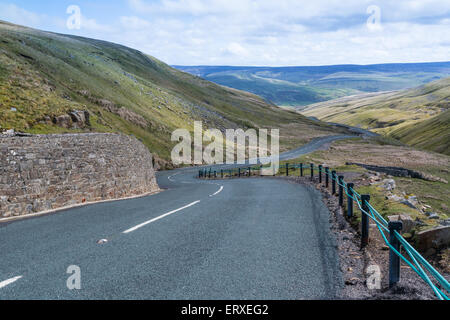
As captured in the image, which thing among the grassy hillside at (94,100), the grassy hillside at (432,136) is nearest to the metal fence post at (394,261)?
the grassy hillside at (94,100)

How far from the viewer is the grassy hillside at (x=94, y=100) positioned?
91.9ft

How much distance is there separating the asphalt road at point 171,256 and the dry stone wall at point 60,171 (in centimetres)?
265

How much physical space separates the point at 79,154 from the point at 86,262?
1091 cm

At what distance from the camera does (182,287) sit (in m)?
5.07

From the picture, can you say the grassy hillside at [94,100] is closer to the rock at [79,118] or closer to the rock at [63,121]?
the rock at [63,121]

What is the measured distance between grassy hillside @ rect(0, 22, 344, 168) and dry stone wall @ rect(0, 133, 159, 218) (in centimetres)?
760

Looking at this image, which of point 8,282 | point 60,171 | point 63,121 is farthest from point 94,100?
point 8,282

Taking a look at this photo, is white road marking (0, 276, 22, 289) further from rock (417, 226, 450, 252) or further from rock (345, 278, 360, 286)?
rock (417, 226, 450, 252)

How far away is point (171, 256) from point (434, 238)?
543 cm

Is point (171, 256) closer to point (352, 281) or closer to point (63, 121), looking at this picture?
point (352, 281)

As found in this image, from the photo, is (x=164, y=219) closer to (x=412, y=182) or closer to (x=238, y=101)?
(x=412, y=182)

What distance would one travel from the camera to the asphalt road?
4.98 metres

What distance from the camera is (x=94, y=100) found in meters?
57.3
